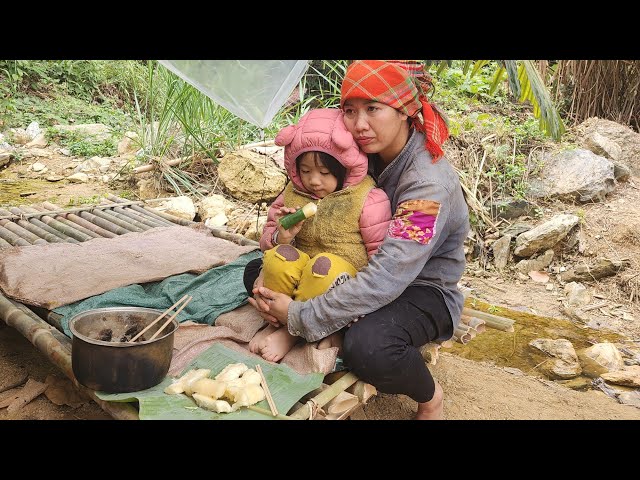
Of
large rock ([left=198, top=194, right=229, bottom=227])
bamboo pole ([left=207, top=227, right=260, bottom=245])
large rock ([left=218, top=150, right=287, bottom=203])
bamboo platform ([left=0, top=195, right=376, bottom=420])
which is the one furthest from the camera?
large rock ([left=218, top=150, right=287, bottom=203])

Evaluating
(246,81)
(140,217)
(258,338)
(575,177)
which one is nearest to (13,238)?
(140,217)

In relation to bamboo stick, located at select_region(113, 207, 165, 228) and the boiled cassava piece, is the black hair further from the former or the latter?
bamboo stick, located at select_region(113, 207, 165, 228)

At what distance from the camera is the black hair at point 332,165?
261 centimetres

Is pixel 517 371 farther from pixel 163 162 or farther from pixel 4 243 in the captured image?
pixel 163 162

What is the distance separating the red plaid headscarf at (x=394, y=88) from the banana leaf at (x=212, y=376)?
3.83 feet

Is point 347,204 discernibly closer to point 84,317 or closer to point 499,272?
point 84,317

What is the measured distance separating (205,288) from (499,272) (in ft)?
9.56

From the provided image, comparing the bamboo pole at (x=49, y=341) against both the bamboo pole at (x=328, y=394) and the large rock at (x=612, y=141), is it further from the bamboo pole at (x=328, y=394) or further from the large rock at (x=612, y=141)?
the large rock at (x=612, y=141)

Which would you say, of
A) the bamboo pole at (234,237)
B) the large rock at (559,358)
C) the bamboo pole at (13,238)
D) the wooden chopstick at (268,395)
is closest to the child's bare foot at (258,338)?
the wooden chopstick at (268,395)

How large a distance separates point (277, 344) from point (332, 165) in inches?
35.3

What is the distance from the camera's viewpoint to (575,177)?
5.81 m

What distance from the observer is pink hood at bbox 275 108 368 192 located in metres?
2.53

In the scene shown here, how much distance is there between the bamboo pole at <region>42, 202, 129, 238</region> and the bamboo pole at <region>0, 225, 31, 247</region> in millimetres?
519

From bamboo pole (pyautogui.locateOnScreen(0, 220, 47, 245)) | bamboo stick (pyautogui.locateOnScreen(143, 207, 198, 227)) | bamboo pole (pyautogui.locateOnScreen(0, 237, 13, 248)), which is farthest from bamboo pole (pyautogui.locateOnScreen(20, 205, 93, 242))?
bamboo stick (pyautogui.locateOnScreen(143, 207, 198, 227))
